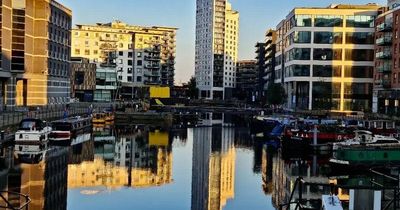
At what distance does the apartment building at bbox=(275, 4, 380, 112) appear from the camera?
103 meters

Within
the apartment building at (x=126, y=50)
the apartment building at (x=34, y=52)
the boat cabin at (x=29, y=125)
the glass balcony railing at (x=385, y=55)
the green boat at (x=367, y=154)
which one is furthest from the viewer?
the apartment building at (x=126, y=50)

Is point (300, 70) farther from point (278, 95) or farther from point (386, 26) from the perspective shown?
point (386, 26)

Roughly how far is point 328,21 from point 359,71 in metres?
11.5

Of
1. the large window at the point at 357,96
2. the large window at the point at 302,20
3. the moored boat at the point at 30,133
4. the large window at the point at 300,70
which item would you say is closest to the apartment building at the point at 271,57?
the large window at the point at 300,70

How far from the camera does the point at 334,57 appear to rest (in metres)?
104

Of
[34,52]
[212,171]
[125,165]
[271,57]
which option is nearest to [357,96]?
[271,57]

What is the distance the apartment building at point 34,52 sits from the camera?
68250 mm

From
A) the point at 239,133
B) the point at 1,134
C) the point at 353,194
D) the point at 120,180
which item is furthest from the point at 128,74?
the point at 353,194

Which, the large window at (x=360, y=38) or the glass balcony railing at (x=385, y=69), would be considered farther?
the large window at (x=360, y=38)

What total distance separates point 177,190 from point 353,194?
23323 mm

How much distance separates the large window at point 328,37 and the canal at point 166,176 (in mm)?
45831


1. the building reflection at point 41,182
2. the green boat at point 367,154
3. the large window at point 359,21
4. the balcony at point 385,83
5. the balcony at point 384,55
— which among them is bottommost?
the building reflection at point 41,182

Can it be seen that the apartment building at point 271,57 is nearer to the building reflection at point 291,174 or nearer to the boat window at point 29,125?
the building reflection at point 291,174

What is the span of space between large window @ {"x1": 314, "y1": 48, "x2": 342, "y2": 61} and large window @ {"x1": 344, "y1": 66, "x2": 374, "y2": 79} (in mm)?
2967
